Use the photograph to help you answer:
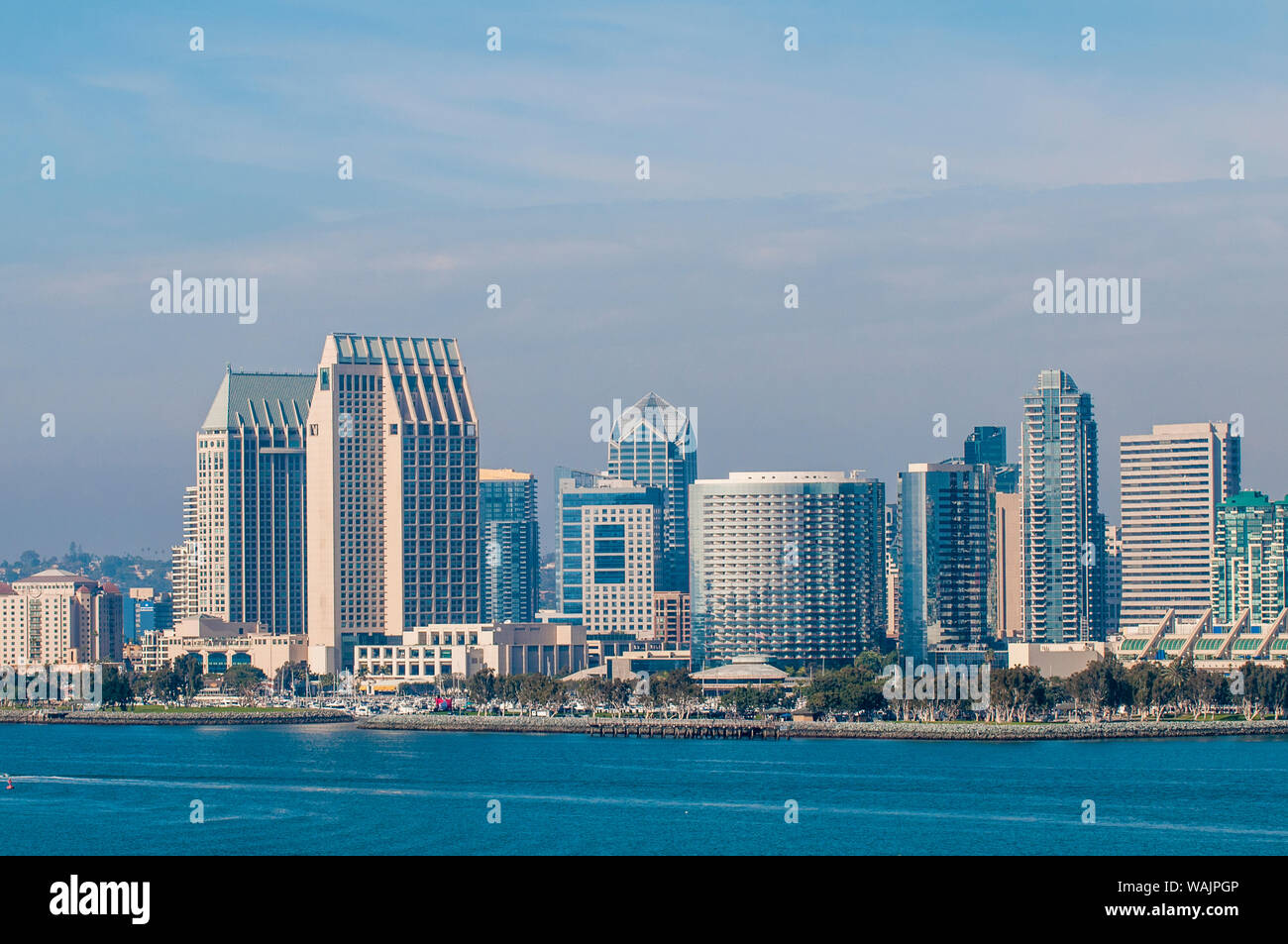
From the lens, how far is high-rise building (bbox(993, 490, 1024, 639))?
617ft

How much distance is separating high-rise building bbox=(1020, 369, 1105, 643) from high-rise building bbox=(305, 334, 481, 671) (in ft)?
167

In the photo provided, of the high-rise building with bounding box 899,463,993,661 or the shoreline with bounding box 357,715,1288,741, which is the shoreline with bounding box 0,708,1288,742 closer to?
the shoreline with bounding box 357,715,1288,741

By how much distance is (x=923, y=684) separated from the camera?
412 feet

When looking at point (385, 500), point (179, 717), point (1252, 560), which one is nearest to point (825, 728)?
point (179, 717)

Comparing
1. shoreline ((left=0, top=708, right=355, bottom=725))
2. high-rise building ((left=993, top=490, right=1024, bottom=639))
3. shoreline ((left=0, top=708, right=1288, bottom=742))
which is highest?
high-rise building ((left=993, top=490, right=1024, bottom=639))

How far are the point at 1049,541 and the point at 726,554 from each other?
35256mm

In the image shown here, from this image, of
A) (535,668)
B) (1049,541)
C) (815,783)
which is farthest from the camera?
(1049,541)

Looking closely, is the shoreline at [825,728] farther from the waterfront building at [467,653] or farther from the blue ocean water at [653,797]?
the waterfront building at [467,653]

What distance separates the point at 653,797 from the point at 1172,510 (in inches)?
5168

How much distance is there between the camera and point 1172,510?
194 meters

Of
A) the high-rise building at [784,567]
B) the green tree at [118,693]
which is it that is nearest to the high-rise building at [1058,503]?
the high-rise building at [784,567]

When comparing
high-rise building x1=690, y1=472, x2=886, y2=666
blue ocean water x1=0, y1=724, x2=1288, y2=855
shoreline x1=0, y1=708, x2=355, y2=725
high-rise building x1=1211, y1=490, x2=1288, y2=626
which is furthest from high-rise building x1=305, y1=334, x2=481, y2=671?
blue ocean water x1=0, y1=724, x2=1288, y2=855
